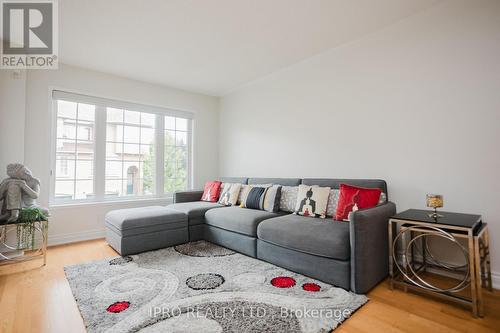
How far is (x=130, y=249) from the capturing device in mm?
2789

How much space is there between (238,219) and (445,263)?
79.4 inches

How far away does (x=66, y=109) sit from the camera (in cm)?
354

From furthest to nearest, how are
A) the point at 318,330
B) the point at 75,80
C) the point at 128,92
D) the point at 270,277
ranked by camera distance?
the point at 128,92 < the point at 75,80 < the point at 270,277 < the point at 318,330

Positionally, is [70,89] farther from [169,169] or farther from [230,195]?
[230,195]

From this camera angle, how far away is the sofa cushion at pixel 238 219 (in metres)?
2.69

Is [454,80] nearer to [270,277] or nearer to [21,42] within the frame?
[270,277]

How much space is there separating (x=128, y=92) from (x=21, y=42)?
4.37 feet

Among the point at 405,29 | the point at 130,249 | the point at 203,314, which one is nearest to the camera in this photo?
the point at 203,314

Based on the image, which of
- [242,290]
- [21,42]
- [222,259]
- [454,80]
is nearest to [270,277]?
[242,290]

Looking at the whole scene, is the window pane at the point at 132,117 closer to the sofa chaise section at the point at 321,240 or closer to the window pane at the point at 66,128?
the window pane at the point at 66,128

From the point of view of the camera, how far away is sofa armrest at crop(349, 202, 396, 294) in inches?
74.0

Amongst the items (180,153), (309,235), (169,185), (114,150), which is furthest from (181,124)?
(309,235)

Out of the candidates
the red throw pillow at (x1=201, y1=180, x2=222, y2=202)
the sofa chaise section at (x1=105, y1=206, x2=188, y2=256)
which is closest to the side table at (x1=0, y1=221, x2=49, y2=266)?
the sofa chaise section at (x1=105, y1=206, x2=188, y2=256)

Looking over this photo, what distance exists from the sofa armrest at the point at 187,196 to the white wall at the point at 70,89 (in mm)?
607
